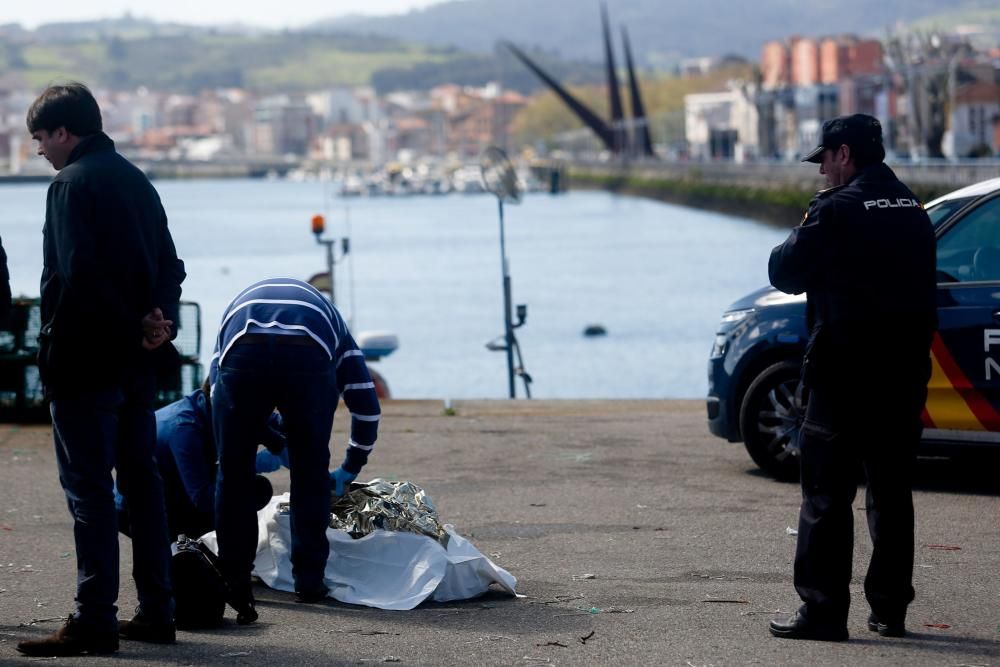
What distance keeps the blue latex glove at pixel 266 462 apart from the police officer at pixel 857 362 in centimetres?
203

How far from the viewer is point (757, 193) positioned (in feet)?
332

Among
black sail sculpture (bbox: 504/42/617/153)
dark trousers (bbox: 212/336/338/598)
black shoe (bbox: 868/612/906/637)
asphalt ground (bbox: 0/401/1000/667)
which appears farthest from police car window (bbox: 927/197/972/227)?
black sail sculpture (bbox: 504/42/617/153)

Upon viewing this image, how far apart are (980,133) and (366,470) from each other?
11346 cm

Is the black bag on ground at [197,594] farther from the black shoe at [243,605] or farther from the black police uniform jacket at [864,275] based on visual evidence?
the black police uniform jacket at [864,275]

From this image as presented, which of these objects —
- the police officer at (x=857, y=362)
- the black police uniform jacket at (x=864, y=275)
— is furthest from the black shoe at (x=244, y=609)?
the black police uniform jacket at (x=864, y=275)

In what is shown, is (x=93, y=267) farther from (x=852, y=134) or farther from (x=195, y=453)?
(x=852, y=134)

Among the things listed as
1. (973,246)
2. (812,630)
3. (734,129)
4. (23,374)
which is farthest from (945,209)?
(734,129)

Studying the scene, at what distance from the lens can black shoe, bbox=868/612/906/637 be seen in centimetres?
594

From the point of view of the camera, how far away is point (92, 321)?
5574 millimetres

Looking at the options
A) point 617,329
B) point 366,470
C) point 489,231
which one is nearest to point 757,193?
point 489,231

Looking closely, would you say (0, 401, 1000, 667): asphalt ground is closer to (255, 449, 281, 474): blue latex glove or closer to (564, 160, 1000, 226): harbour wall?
(255, 449, 281, 474): blue latex glove

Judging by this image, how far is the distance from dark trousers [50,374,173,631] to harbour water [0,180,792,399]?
46.6 feet

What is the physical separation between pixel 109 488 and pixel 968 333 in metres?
4.88

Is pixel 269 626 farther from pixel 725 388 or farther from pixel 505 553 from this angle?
pixel 725 388
